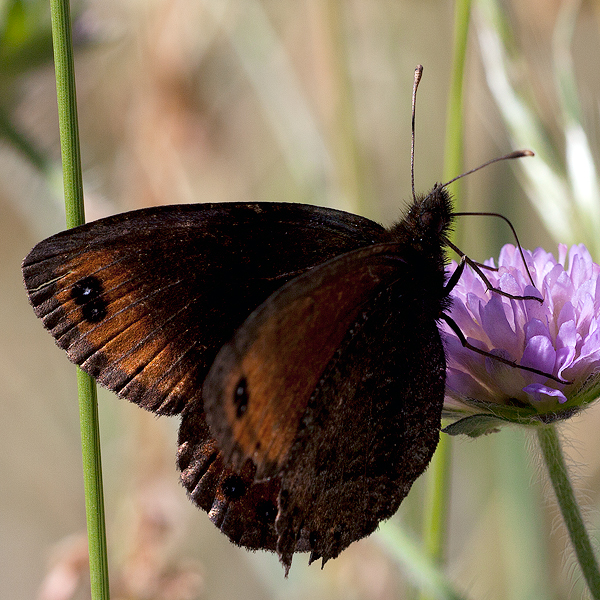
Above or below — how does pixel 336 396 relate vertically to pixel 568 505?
above

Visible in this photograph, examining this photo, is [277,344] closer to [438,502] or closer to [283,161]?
[438,502]

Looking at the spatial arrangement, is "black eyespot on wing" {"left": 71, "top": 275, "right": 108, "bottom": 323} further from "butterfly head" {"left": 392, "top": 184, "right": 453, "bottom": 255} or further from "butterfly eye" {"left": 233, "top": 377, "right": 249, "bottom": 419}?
"butterfly head" {"left": 392, "top": 184, "right": 453, "bottom": 255}

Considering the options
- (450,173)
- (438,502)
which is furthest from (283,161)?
(438,502)

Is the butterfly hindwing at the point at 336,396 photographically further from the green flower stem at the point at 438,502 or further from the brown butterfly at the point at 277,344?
the green flower stem at the point at 438,502

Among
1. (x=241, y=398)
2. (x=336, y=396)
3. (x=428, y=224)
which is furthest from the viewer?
(x=428, y=224)

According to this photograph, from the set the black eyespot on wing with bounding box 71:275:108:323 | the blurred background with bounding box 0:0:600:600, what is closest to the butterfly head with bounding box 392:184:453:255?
the blurred background with bounding box 0:0:600:600

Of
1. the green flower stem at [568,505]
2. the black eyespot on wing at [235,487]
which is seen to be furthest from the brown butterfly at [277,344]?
the green flower stem at [568,505]
